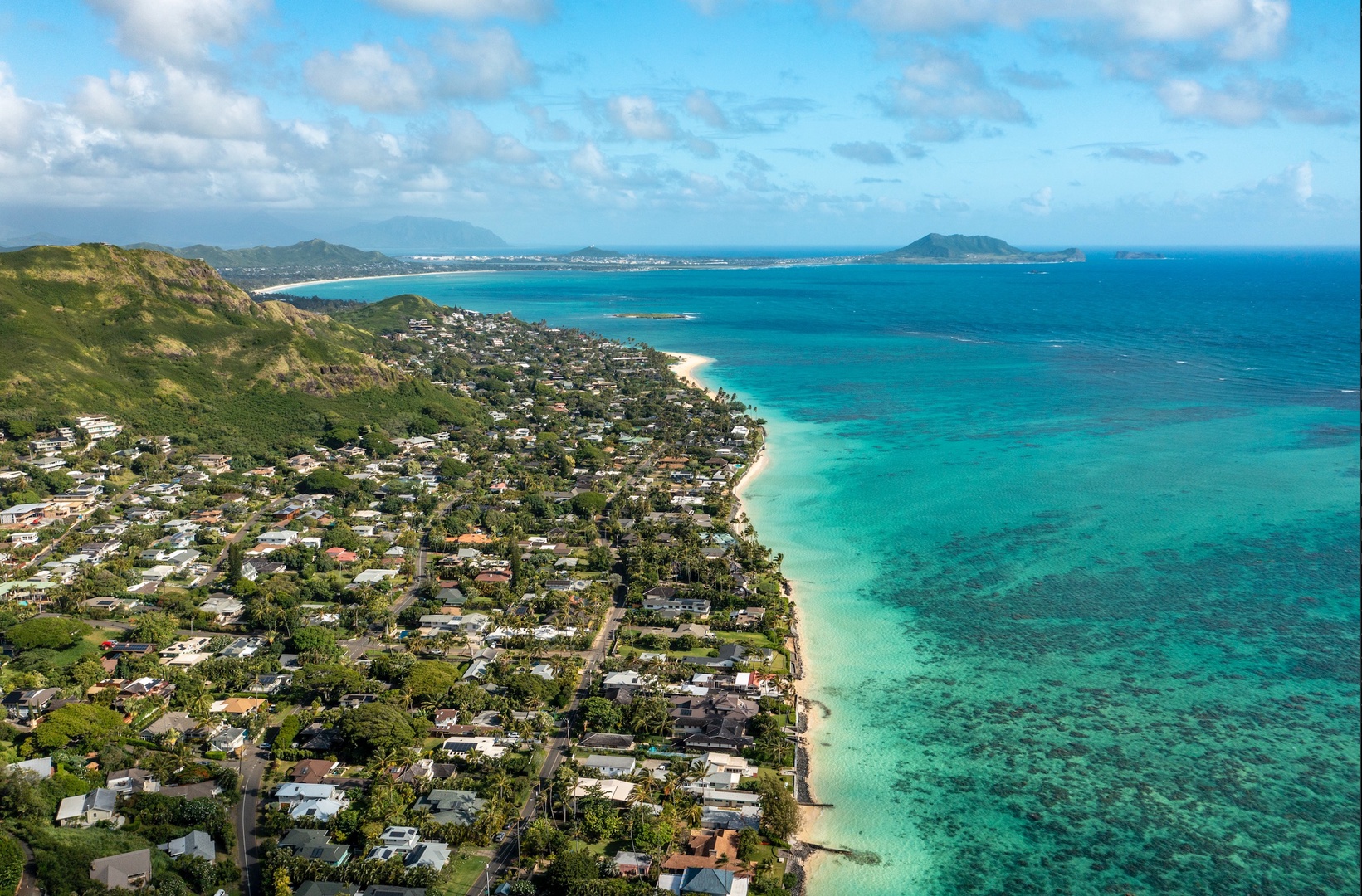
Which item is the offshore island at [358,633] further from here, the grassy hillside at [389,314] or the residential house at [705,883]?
the grassy hillside at [389,314]

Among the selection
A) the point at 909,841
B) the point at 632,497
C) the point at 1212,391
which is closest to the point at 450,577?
the point at 632,497

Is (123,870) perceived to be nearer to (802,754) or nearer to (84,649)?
(84,649)

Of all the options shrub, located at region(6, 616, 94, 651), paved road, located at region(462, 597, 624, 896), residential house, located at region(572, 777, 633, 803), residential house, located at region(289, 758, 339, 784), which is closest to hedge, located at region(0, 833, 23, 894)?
paved road, located at region(462, 597, 624, 896)

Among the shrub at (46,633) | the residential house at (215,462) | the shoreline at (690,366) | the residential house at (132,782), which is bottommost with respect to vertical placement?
the residential house at (132,782)

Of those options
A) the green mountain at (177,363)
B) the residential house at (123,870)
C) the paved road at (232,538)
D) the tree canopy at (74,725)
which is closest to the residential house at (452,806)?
the residential house at (123,870)

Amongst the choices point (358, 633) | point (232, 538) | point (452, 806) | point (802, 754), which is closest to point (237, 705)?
point (358, 633)

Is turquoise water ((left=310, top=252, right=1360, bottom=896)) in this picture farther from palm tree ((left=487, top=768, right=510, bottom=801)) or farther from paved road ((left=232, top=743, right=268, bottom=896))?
paved road ((left=232, top=743, right=268, bottom=896))
